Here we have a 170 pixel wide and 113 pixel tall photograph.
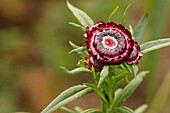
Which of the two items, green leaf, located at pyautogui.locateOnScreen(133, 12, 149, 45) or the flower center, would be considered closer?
the flower center

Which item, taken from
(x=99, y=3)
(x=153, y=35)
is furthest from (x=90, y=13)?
(x=153, y=35)

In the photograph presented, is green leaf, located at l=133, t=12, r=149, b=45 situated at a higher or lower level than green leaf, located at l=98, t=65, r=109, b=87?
higher

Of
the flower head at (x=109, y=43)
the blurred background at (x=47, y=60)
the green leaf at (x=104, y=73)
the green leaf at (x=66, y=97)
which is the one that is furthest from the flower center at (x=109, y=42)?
the blurred background at (x=47, y=60)

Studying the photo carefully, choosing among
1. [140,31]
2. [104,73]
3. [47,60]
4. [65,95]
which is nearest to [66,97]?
[65,95]

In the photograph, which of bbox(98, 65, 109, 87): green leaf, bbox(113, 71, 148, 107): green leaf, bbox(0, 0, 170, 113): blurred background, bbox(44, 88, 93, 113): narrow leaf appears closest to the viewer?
bbox(98, 65, 109, 87): green leaf

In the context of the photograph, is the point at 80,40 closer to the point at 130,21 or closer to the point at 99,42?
the point at 130,21

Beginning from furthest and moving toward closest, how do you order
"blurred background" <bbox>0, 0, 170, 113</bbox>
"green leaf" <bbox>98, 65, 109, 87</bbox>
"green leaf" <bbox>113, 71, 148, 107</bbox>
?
1. "blurred background" <bbox>0, 0, 170, 113</bbox>
2. "green leaf" <bbox>113, 71, 148, 107</bbox>
3. "green leaf" <bbox>98, 65, 109, 87</bbox>

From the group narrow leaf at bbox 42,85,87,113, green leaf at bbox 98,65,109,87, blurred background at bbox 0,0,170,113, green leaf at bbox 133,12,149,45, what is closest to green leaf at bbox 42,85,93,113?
narrow leaf at bbox 42,85,87,113

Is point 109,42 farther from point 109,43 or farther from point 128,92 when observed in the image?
point 128,92

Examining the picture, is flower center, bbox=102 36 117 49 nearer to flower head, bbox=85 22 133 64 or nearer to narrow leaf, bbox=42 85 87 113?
flower head, bbox=85 22 133 64
